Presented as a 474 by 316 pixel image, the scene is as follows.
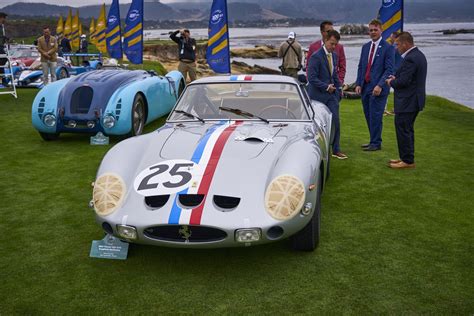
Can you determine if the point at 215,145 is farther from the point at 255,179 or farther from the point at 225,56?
the point at 225,56

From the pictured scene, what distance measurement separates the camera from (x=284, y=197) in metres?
3.57

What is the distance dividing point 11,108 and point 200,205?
9.86 m

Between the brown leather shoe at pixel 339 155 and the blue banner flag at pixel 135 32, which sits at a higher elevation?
the blue banner flag at pixel 135 32

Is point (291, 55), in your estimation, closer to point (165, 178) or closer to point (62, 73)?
point (62, 73)

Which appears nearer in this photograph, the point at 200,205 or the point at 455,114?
the point at 200,205

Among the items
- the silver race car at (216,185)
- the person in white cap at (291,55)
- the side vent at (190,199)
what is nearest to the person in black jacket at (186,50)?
the person in white cap at (291,55)

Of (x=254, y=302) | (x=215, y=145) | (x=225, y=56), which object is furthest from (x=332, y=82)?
(x=225, y=56)

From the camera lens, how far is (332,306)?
325cm

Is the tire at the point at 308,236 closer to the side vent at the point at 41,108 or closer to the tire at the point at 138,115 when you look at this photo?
the tire at the point at 138,115

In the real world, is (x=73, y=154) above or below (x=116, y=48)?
below

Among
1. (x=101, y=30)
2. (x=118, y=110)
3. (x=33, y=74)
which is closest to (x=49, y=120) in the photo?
(x=118, y=110)

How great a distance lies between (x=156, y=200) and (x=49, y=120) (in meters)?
4.87

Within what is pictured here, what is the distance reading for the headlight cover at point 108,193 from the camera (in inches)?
146

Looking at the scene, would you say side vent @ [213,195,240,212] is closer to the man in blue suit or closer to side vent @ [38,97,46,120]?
the man in blue suit
